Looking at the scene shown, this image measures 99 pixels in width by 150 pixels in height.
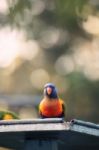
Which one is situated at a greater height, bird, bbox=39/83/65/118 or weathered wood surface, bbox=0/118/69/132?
bird, bbox=39/83/65/118

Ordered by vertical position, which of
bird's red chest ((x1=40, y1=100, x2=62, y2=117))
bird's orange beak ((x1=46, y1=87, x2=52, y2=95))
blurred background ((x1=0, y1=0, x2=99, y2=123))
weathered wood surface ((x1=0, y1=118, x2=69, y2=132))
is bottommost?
weathered wood surface ((x1=0, y1=118, x2=69, y2=132))

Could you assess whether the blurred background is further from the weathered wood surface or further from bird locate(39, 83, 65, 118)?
the weathered wood surface

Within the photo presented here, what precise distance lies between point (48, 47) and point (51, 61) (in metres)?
0.69

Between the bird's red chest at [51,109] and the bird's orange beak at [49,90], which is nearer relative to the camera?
the bird's red chest at [51,109]

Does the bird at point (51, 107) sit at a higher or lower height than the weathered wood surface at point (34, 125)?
higher

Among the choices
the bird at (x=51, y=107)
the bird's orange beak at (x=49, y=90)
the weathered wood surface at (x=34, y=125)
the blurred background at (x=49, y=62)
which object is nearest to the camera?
the weathered wood surface at (x=34, y=125)

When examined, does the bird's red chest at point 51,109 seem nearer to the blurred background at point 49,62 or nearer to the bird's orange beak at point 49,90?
the bird's orange beak at point 49,90

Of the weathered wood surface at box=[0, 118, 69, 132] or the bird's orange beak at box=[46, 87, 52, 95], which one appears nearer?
the weathered wood surface at box=[0, 118, 69, 132]

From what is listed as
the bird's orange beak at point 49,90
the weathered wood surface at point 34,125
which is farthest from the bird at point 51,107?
the weathered wood surface at point 34,125

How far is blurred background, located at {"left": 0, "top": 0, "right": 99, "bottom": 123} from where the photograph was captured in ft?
50.7

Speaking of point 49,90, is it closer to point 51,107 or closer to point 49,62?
point 51,107

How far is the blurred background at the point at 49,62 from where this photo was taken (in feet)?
50.7

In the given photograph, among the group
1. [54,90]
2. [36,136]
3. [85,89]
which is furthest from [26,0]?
[85,89]

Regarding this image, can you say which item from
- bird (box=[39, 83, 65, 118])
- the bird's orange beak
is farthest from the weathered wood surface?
the bird's orange beak
